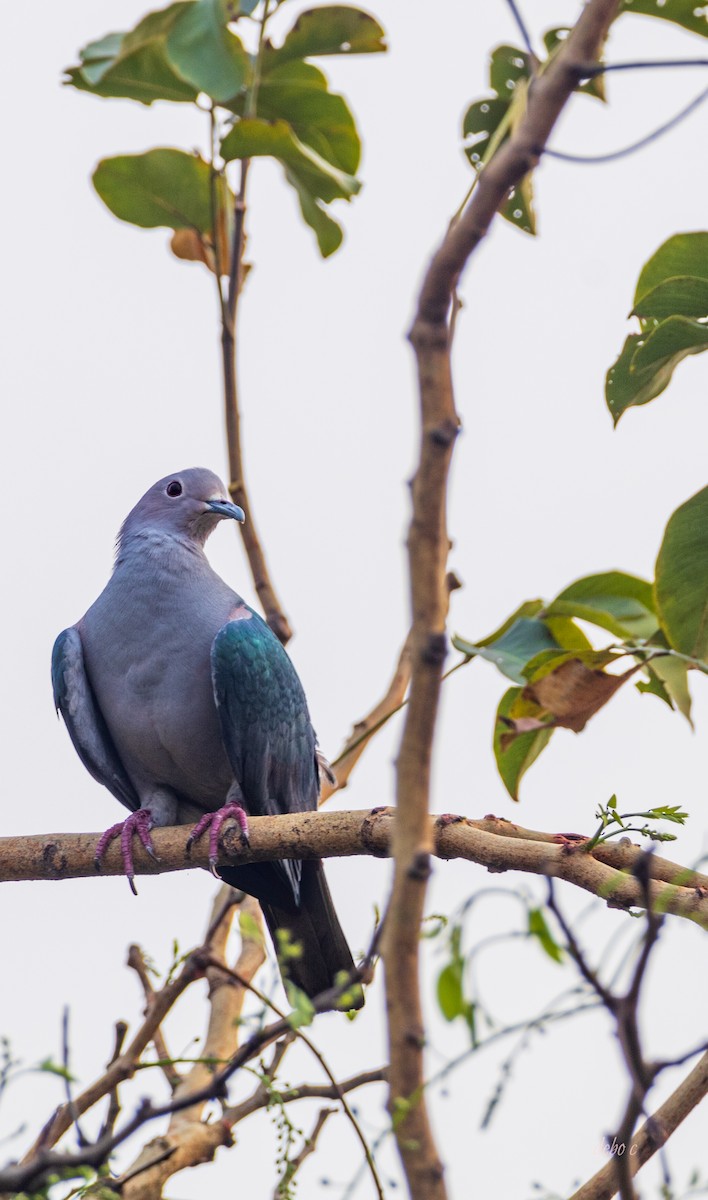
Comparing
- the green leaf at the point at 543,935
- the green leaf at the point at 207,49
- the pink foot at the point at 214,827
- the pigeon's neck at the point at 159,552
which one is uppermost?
the green leaf at the point at 207,49

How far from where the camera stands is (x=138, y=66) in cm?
361

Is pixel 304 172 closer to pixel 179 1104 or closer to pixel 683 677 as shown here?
pixel 683 677

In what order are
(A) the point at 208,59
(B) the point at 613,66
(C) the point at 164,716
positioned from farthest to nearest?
(C) the point at 164,716 < (A) the point at 208,59 < (B) the point at 613,66

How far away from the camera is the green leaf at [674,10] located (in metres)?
3.32

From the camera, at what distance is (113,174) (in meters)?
3.98

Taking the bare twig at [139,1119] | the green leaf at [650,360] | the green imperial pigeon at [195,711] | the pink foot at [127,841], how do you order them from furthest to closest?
the green imperial pigeon at [195,711]
the pink foot at [127,841]
the green leaf at [650,360]
the bare twig at [139,1119]

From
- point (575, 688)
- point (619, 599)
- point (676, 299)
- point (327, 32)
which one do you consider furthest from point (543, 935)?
point (327, 32)

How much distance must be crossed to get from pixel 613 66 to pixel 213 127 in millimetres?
2438

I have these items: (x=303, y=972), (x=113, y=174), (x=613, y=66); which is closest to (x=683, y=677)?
(x=613, y=66)

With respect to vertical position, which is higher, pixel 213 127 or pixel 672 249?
pixel 213 127

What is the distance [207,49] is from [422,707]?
2.45 m

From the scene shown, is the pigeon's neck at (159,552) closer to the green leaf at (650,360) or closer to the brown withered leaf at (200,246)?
the brown withered leaf at (200,246)

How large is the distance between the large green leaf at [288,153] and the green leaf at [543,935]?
271 cm

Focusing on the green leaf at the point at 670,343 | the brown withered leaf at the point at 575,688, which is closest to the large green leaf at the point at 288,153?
the green leaf at the point at 670,343
